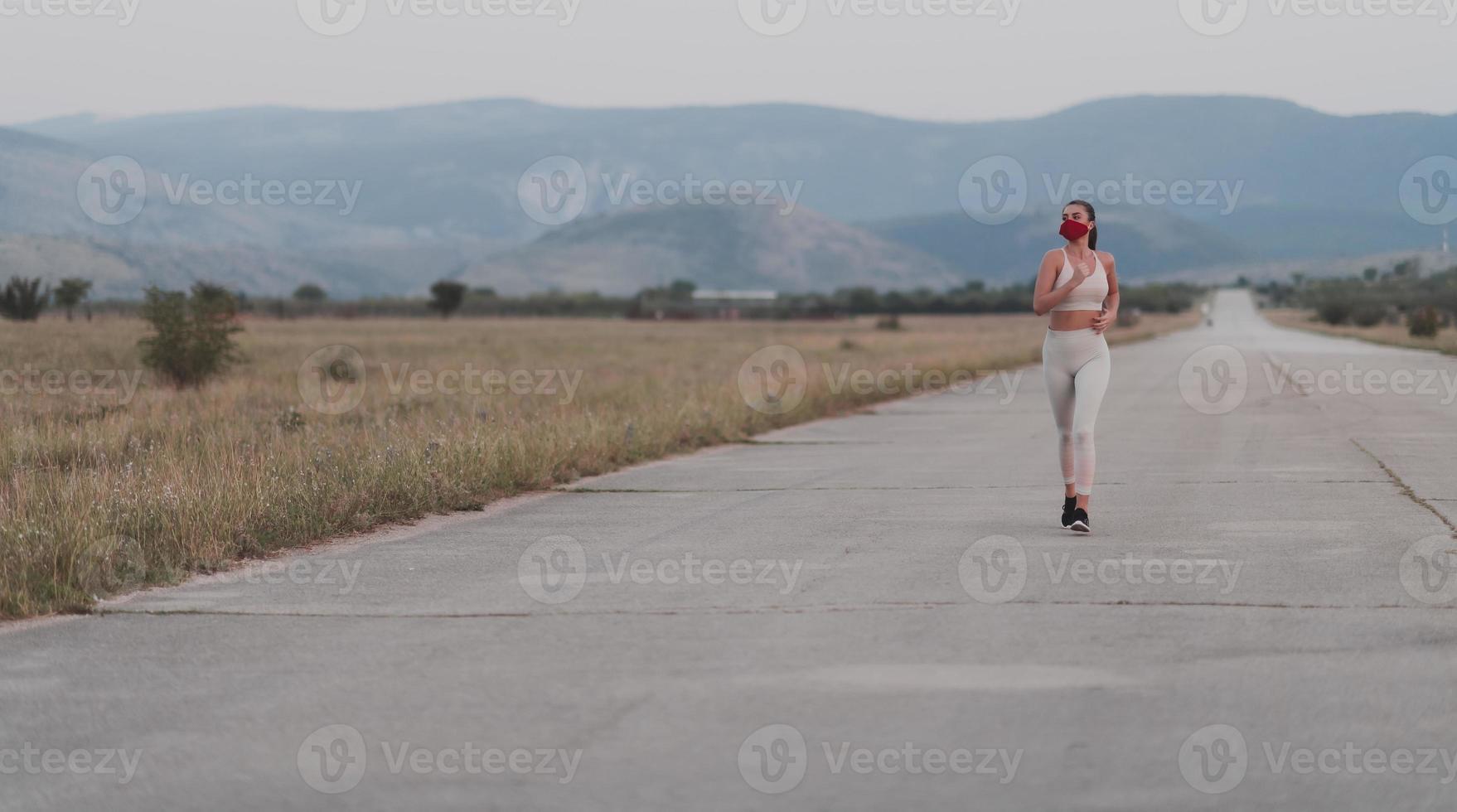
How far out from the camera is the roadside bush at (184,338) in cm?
3203

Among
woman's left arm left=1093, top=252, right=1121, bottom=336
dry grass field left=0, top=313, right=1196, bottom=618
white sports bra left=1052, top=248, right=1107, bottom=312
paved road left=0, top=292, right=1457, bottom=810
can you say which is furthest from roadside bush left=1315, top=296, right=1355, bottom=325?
white sports bra left=1052, top=248, right=1107, bottom=312

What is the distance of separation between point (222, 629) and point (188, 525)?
2.56 meters

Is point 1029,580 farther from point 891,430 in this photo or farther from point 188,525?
point 891,430

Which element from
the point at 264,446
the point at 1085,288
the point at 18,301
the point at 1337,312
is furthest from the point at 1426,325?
the point at 1085,288

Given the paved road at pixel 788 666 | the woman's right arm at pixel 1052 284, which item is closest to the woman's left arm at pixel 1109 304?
the woman's right arm at pixel 1052 284

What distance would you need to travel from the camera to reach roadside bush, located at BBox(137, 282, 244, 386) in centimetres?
3203

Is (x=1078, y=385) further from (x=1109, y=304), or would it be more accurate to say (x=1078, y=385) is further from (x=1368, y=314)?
(x=1368, y=314)

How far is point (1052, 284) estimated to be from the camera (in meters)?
11.0

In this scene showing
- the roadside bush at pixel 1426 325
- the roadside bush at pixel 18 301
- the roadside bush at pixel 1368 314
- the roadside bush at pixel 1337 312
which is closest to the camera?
the roadside bush at pixel 18 301

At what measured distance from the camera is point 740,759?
555 centimetres

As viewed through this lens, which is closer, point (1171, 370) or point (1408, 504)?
point (1408, 504)

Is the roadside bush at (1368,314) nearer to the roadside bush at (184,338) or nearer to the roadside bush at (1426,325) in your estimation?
the roadside bush at (1426,325)

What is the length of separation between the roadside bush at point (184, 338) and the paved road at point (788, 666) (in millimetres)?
21302

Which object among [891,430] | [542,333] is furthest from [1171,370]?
[542,333]
